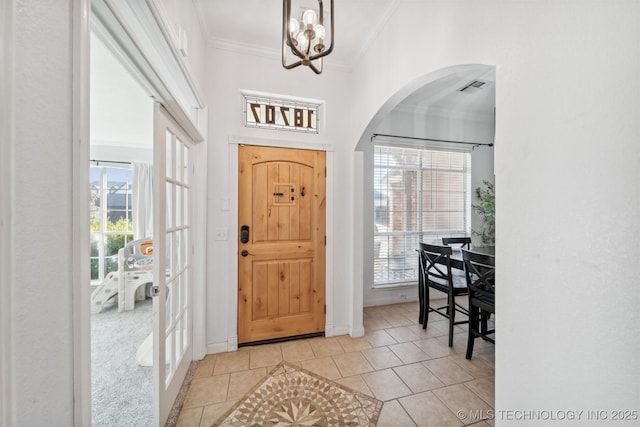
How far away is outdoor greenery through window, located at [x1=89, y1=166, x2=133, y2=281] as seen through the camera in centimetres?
418

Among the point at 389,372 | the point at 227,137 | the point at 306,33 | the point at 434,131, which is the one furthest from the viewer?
the point at 434,131

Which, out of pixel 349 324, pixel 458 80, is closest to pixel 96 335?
pixel 349 324

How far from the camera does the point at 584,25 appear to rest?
2.93ft

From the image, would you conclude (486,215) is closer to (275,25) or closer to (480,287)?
(480,287)

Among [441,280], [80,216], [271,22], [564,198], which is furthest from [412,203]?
[80,216]

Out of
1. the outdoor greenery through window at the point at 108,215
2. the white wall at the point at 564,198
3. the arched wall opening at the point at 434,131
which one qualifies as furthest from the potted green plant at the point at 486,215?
the outdoor greenery through window at the point at 108,215

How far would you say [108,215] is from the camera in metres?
4.28

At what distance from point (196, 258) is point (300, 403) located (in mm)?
1377

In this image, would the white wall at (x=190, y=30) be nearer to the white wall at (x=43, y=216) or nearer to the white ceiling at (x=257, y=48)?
the white ceiling at (x=257, y=48)

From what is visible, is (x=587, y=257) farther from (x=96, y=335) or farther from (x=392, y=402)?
(x=96, y=335)

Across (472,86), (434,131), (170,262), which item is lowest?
(170,262)

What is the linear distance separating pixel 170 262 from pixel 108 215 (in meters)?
3.56

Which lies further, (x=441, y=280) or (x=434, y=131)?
(x=434, y=131)

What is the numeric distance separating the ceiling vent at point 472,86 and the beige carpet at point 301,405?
11.1 feet
